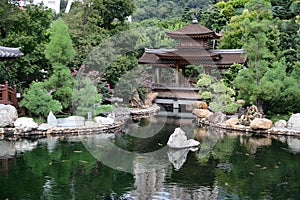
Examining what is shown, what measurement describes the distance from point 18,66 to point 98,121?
14.4ft

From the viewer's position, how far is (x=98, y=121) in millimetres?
17266

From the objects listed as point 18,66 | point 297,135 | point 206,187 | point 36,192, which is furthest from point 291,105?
point 36,192

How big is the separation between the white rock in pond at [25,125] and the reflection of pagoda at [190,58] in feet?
36.2

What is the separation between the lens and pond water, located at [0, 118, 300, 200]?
9.41 m

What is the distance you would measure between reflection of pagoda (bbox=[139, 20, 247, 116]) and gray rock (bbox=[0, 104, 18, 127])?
436 inches

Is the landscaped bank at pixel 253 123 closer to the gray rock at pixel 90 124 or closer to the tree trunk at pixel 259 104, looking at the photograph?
the tree trunk at pixel 259 104

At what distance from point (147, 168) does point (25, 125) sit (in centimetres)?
569

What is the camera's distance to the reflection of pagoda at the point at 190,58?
976 inches

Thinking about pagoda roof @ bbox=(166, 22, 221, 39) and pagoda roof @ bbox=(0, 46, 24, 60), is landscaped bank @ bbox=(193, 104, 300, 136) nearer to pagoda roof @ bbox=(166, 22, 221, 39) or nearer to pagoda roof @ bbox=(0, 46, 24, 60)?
pagoda roof @ bbox=(166, 22, 221, 39)

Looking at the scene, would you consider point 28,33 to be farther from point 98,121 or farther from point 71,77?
point 98,121

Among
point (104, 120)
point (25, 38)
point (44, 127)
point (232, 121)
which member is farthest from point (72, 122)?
point (232, 121)

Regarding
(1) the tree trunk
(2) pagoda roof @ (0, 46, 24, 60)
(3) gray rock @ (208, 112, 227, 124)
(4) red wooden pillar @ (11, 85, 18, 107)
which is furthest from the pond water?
(2) pagoda roof @ (0, 46, 24, 60)

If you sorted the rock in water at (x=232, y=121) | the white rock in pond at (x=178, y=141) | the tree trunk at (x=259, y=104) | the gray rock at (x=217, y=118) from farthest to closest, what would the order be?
1. the tree trunk at (x=259, y=104)
2. the gray rock at (x=217, y=118)
3. the rock in water at (x=232, y=121)
4. the white rock in pond at (x=178, y=141)

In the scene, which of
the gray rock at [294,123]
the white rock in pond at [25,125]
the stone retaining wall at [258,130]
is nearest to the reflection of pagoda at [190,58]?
the stone retaining wall at [258,130]
